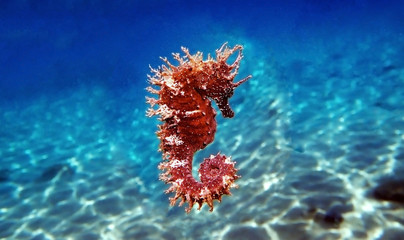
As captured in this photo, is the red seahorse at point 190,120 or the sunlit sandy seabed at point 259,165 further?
the sunlit sandy seabed at point 259,165

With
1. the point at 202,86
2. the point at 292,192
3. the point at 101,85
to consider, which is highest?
the point at 101,85

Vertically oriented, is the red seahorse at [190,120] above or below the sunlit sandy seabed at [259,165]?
below

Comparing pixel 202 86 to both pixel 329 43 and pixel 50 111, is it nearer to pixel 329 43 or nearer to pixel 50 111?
pixel 50 111

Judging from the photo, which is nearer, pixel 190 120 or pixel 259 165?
pixel 190 120

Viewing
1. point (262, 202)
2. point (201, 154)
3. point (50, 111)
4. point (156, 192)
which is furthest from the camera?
point (50, 111)

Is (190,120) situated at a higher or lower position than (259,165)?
lower

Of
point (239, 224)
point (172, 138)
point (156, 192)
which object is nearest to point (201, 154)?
point (156, 192)
